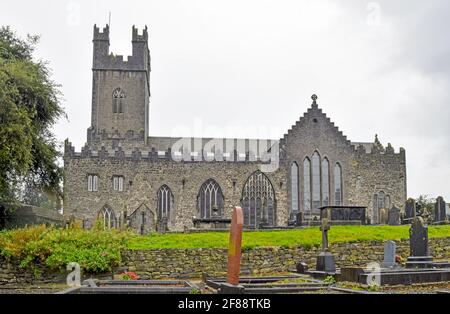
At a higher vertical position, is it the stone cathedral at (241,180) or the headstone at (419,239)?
the stone cathedral at (241,180)

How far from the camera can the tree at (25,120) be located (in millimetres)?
23594

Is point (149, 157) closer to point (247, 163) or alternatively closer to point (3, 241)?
point (247, 163)

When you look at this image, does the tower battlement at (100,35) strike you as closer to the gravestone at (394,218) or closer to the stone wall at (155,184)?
the stone wall at (155,184)

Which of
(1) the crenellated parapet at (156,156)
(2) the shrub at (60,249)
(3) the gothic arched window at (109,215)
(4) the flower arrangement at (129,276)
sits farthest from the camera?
(1) the crenellated parapet at (156,156)

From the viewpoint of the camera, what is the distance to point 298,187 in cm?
4703

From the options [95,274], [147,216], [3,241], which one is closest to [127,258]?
[95,274]

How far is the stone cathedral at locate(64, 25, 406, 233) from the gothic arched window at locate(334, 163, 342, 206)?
8 centimetres

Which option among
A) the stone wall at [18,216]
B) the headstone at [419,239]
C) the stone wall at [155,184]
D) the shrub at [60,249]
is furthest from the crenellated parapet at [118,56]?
the headstone at [419,239]

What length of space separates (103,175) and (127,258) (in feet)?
81.9

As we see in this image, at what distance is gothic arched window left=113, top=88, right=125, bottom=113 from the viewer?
59.4 meters

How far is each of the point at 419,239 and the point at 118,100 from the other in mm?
44501

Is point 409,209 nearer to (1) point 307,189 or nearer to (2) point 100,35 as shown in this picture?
(1) point 307,189

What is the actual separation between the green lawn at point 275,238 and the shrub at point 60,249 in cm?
124

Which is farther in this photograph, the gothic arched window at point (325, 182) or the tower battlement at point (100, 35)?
the tower battlement at point (100, 35)
